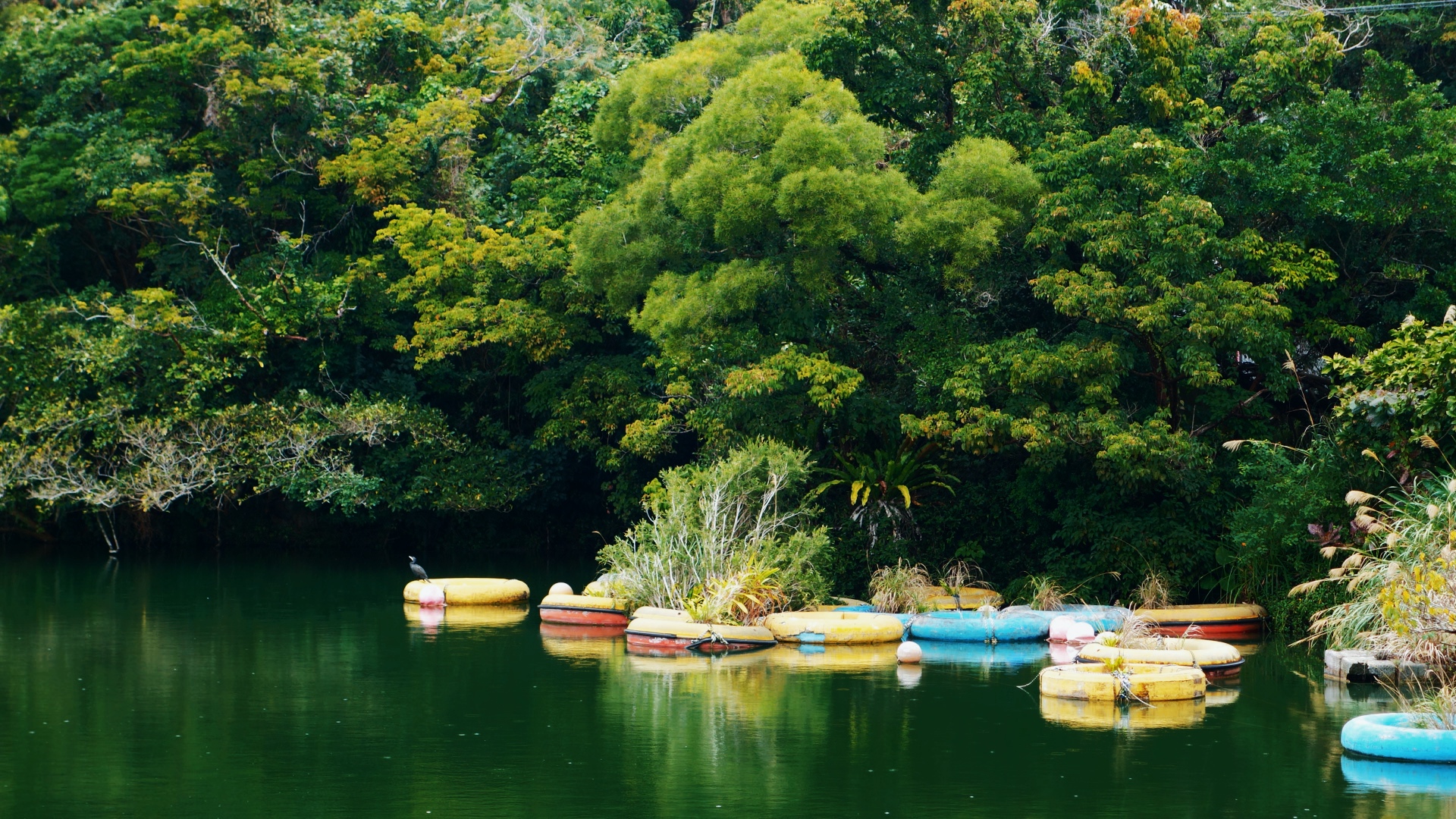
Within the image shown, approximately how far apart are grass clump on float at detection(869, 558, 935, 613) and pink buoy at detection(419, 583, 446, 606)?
18.8ft

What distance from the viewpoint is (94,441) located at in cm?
2572

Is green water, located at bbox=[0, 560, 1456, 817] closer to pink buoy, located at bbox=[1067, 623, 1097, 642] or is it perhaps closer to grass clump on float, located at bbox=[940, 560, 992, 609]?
pink buoy, located at bbox=[1067, 623, 1097, 642]

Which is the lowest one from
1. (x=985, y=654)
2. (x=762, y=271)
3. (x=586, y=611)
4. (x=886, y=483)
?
(x=985, y=654)

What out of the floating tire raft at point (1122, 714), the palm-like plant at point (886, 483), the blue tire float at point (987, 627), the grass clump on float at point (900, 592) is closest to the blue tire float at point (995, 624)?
the blue tire float at point (987, 627)

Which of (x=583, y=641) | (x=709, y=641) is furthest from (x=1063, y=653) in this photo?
(x=583, y=641)

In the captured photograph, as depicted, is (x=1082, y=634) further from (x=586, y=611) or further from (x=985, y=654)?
(x=586, y=611)

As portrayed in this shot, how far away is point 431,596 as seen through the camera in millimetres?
21031

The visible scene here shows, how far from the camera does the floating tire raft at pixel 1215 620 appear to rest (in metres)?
18.0

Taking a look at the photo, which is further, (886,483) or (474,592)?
(474,592)

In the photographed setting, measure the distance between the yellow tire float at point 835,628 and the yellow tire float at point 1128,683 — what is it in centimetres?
354

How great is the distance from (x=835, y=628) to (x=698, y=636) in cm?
161

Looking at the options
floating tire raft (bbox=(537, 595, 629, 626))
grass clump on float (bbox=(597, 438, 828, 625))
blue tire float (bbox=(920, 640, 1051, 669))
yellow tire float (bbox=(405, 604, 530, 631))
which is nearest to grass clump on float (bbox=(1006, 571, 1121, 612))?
blue tire float (bbox=(920, 640, 1051, 669))

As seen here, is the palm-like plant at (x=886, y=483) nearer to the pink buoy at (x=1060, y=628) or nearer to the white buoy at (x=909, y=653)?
the pink buoy at (x=1060, y=628)

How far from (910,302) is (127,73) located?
14856 millimetres
